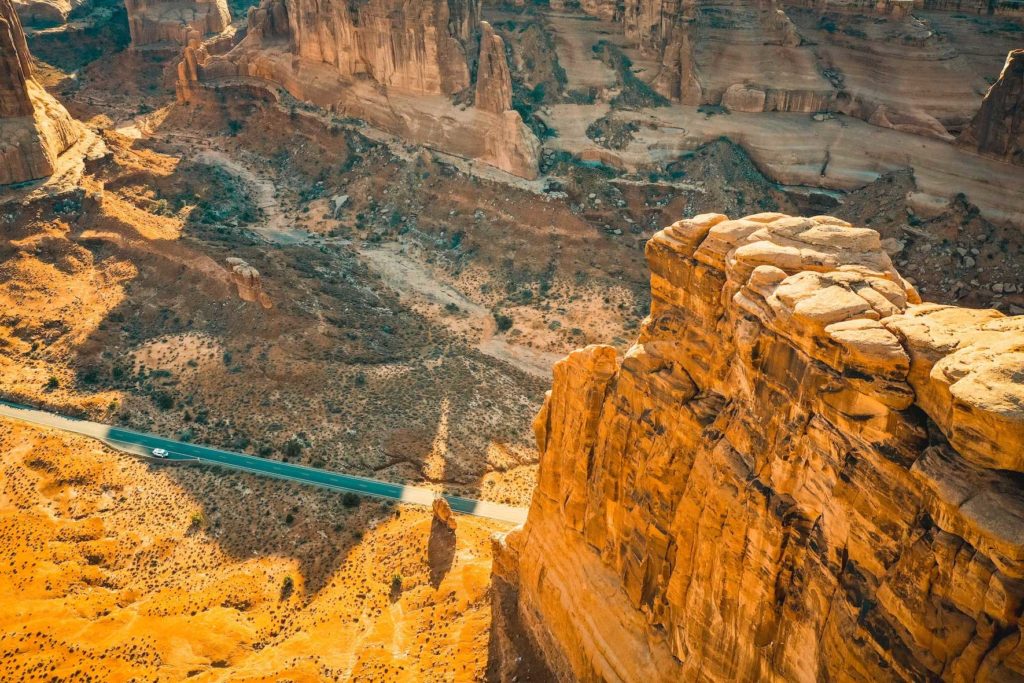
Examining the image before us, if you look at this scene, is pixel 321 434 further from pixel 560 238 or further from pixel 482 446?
pixel 560 238

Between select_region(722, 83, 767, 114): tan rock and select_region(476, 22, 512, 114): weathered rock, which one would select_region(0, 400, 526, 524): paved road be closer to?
select_region(476, 22, 512, 114): weathered rock

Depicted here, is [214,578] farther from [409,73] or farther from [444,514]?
[409,73]

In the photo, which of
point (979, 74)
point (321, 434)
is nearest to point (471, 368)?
point (321, 434)

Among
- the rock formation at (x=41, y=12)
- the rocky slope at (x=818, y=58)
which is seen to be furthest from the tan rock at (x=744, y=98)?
the rock formation at (x=41, y=12)

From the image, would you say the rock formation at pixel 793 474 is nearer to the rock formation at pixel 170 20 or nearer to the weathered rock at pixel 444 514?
the weathered rock at pixel 444 514

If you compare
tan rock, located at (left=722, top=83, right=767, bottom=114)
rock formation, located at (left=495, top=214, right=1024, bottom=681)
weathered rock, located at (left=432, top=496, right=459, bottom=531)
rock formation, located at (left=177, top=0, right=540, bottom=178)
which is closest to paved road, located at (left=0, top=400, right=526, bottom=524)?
weathered rock, located at (left=432, top=496, right=459, bottom=531)

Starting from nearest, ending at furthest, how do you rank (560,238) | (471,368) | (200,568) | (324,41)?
(200,568)
(471,368)
(560,238)
(324,41)
